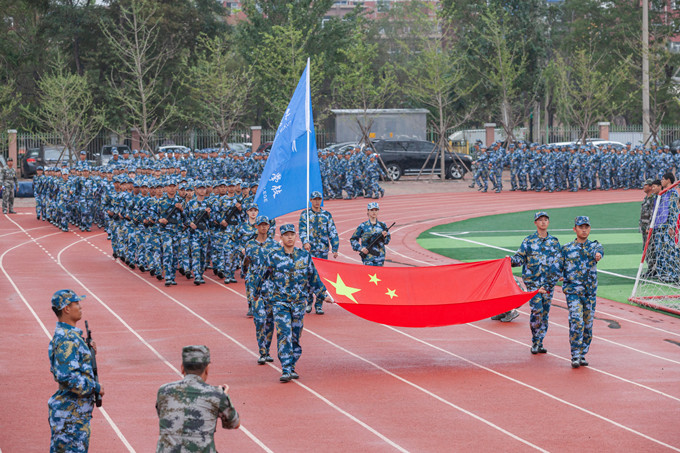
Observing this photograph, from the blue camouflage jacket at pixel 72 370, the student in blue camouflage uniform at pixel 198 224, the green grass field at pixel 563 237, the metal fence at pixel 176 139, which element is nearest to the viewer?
the blue camouflage jacket at pixel 72 370

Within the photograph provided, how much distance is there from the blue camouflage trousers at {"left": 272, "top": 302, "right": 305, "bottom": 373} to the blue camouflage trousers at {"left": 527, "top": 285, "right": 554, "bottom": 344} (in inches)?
121

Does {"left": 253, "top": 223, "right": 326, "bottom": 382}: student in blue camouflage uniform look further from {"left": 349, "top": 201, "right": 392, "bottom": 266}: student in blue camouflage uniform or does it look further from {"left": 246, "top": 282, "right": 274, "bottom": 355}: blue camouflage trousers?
{"left": 349, "top": 201, "right": 392, "bottom": 266}: student in blue camouflage uniform

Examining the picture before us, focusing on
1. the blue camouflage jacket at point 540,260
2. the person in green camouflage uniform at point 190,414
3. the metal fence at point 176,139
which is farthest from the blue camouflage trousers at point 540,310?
the metal fence at point 176,139

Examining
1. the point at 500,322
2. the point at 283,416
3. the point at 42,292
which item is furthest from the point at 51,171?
the point at 283,416

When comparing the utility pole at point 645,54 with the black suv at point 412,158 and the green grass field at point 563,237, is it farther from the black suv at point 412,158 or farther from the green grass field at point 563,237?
the green grass field at point 563,237

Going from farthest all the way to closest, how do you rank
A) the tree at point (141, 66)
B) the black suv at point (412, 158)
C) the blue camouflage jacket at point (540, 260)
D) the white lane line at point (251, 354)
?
the tree at point (141, 66), the black suv at point (412, 158), the blue camouflage jacket at point (540, 260), the white lane line at point (251, 354)

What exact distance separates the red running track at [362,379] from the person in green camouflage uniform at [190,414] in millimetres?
2703

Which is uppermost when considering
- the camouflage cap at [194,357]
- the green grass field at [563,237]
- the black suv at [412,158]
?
the black suv at [412,158]

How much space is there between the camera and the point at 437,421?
9.85 metres

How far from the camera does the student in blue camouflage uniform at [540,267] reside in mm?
12414

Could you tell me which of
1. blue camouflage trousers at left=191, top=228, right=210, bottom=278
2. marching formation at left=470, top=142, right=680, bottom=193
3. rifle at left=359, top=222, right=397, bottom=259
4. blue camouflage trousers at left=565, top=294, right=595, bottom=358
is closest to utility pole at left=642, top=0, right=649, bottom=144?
marching formation at left=470, top=142, right=680, bottom=193

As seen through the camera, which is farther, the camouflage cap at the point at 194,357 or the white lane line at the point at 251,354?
the white lane line at the point at 251,354

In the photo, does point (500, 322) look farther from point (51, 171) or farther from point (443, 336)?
point (51, 171)

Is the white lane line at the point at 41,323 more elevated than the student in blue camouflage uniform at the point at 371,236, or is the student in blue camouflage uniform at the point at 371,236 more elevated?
the student in blue camouflage uniform at the point at 371,236
